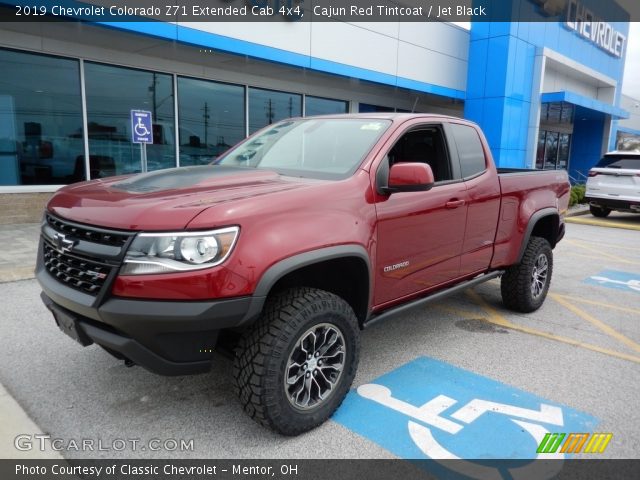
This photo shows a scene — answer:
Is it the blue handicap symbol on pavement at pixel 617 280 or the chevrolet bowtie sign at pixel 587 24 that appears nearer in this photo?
the blue handicap symbol on pavement at pixel 617 280

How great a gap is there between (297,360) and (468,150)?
100 inches

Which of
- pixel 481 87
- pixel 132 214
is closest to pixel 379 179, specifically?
pixel 132 214

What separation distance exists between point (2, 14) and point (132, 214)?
7959 mm

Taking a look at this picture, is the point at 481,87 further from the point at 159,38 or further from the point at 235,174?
the point at 235,174

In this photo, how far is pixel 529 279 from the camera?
489cm

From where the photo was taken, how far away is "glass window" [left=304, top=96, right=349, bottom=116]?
13812 millimetres

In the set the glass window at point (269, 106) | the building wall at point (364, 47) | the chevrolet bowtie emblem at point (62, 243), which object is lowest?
the chevrolet bowtie emblem at point (62, 243)

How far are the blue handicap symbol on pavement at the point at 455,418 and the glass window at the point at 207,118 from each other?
29.7ft

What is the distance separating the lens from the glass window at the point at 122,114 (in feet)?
31.8

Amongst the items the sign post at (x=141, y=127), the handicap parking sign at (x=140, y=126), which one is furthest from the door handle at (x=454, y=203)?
the handicap parking sign at (x=140, y=126)

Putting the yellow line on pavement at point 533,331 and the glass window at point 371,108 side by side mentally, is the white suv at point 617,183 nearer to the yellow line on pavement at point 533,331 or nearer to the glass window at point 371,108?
the glass window at point 371,108

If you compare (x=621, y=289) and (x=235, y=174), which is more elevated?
(x=235, y=174)

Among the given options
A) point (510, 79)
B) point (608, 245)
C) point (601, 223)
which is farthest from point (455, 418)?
point (510, 79)

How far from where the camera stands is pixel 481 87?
16.4 meters
